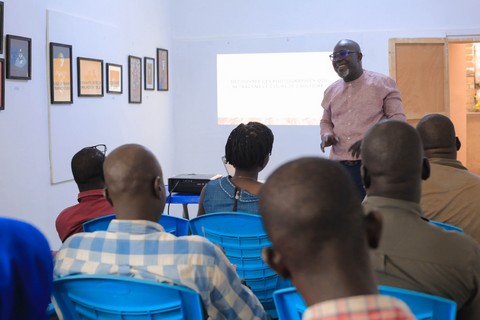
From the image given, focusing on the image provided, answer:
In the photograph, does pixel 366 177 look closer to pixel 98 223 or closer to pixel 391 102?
pixel 98 223

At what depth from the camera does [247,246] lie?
100.0 inches

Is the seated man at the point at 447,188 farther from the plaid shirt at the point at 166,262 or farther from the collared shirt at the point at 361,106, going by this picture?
the collared shirt at the point at 361,106

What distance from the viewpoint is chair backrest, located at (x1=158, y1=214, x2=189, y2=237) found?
104 inches

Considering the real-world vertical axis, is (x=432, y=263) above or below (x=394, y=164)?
below

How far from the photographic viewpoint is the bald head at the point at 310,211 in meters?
0.89

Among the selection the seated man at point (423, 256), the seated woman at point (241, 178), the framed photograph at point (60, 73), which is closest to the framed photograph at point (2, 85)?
the framed photograph at point (60, 73)

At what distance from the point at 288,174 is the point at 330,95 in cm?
360

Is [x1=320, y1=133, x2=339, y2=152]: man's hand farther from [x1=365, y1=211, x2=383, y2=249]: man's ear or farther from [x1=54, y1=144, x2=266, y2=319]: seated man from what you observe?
[x1=365, y1=211, x2=383, y2=249]: man's ear

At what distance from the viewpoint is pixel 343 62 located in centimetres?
424

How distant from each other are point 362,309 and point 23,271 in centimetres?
63

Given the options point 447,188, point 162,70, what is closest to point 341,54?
point 447,188

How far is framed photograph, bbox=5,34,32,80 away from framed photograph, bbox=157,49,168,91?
2.70 meters

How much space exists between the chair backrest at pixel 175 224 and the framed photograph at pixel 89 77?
10.5 feet

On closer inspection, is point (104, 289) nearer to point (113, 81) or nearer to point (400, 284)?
point (400, 284)
